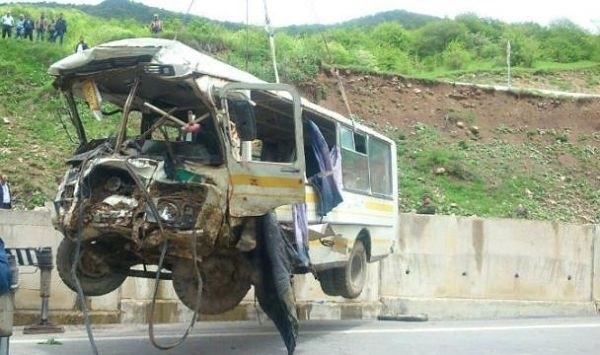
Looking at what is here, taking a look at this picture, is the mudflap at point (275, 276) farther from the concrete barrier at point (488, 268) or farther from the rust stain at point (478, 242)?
the rust stain at point (478, 242)

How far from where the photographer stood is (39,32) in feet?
117

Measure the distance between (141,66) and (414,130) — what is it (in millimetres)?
22866

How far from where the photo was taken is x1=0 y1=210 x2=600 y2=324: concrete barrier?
15250 millimetres

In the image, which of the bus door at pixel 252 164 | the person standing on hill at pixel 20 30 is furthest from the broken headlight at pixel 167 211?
the person standing on hill at pixel 20 30

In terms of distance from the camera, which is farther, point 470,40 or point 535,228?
point 470,40

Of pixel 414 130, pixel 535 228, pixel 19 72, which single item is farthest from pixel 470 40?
pixel 535 228

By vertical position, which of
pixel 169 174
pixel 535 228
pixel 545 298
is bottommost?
pixel 545 298

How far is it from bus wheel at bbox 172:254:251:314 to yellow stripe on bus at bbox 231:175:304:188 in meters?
0.96

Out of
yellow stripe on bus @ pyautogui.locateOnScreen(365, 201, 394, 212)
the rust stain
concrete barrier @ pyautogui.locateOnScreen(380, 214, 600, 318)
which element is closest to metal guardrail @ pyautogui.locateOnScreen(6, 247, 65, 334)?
yellow stripe on bus @ pyautogui.locateOnScreen(365, 201, 394, 212)

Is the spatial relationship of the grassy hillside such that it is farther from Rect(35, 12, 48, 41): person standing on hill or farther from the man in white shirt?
the man in white shirt

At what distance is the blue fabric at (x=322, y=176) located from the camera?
11.4 metres

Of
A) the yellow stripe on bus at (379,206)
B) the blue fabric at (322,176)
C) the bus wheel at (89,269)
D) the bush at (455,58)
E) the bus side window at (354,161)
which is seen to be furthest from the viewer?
the bush at (455,58)

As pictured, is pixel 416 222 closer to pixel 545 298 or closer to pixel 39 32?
pixel 545 298

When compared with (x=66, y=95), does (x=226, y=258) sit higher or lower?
lower
